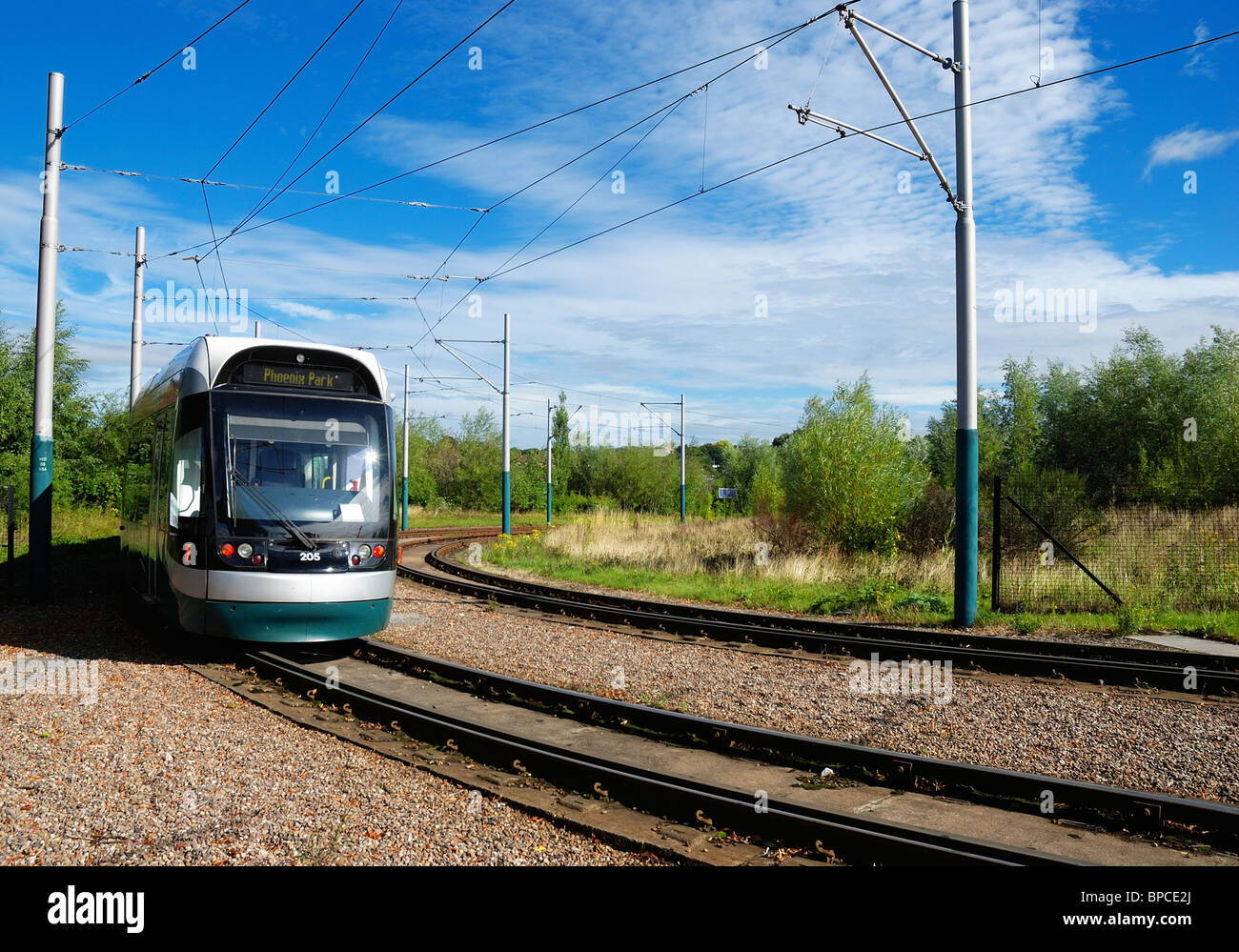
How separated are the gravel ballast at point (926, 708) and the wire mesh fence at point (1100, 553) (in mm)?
5752

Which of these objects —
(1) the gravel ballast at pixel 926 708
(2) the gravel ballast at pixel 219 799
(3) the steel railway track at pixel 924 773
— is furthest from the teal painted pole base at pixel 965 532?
(2) the gravel ballast at pixel 219 799

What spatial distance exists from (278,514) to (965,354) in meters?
9.69

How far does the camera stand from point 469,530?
39.9 m

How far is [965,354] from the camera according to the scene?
12672 millimetres

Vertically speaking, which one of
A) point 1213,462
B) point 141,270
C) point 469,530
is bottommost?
point 469,530

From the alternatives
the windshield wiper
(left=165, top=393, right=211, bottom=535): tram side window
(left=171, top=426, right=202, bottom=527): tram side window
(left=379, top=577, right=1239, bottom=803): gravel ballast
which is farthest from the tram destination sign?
(left=379, top=577, right=1239, bottom=803): gravel ballast

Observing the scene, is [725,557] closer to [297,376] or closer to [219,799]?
[297,376]

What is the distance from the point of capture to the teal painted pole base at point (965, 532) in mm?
12594

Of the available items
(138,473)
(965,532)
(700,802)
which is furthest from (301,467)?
(965,532)

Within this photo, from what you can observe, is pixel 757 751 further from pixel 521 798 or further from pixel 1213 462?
pixel 1213 462

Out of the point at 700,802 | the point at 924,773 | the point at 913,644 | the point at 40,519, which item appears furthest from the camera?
the point at 40,519

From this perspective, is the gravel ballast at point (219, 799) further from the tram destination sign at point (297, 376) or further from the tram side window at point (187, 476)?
the tram destination sign at point (297, 376)
